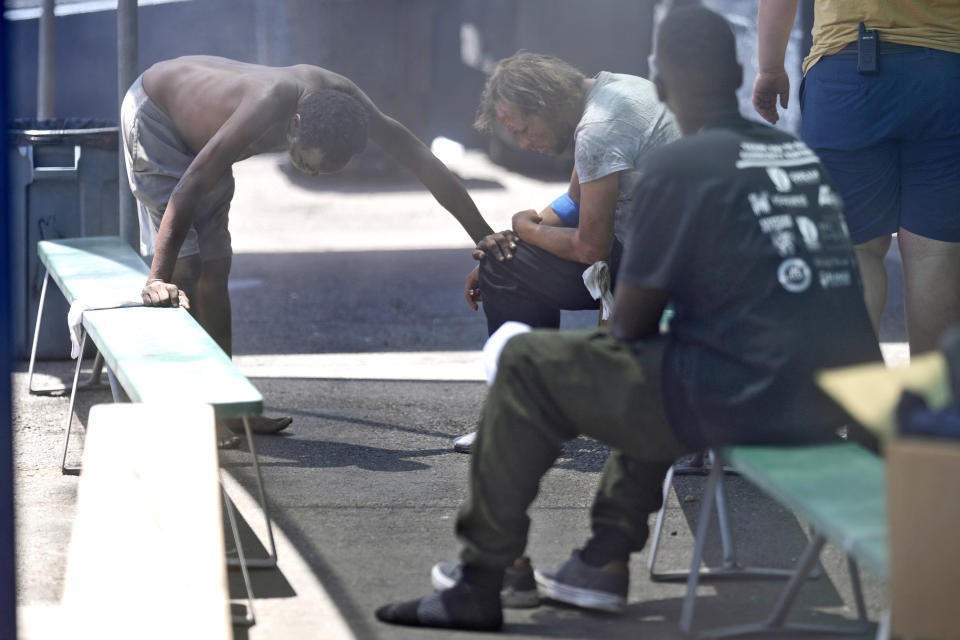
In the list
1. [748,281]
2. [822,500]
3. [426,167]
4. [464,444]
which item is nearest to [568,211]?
[426,167]

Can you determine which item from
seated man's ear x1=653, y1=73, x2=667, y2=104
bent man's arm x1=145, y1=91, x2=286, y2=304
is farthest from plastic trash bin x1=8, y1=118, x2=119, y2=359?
seated man's ear x1=653, y1=73, x2=667, y2=104

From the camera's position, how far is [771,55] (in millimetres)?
3938

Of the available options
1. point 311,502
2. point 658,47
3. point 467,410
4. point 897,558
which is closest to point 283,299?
point 467,410

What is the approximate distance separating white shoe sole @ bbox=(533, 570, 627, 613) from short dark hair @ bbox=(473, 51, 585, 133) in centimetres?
144

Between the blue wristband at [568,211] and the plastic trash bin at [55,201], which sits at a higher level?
the blue wristband at [568,211]

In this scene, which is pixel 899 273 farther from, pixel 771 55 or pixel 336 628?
pixel 336 628

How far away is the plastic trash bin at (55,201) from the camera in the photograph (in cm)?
537

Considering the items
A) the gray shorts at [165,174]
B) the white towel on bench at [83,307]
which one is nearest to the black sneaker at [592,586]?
the white towel on bench at [83,307]

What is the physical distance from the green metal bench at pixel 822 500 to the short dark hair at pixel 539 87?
4.65 feet

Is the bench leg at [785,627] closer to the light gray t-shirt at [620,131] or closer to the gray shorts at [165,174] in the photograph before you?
the light gray t-shirt at [620,131]

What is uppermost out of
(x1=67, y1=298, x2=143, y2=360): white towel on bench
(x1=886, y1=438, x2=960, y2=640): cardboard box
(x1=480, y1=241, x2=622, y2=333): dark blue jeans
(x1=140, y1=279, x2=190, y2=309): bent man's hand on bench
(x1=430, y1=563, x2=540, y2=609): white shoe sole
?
(x1=886, y1=438, x2=960, y2=640): cardboard box

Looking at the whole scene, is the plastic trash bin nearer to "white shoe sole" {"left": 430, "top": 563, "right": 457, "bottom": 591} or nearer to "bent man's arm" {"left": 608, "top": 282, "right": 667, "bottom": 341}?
"white shoe sole" {"left": 430, "top": 563, "right": 457, "bottom": 591}

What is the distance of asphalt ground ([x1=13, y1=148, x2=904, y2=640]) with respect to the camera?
9.91 ft

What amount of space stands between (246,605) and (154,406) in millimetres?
505
